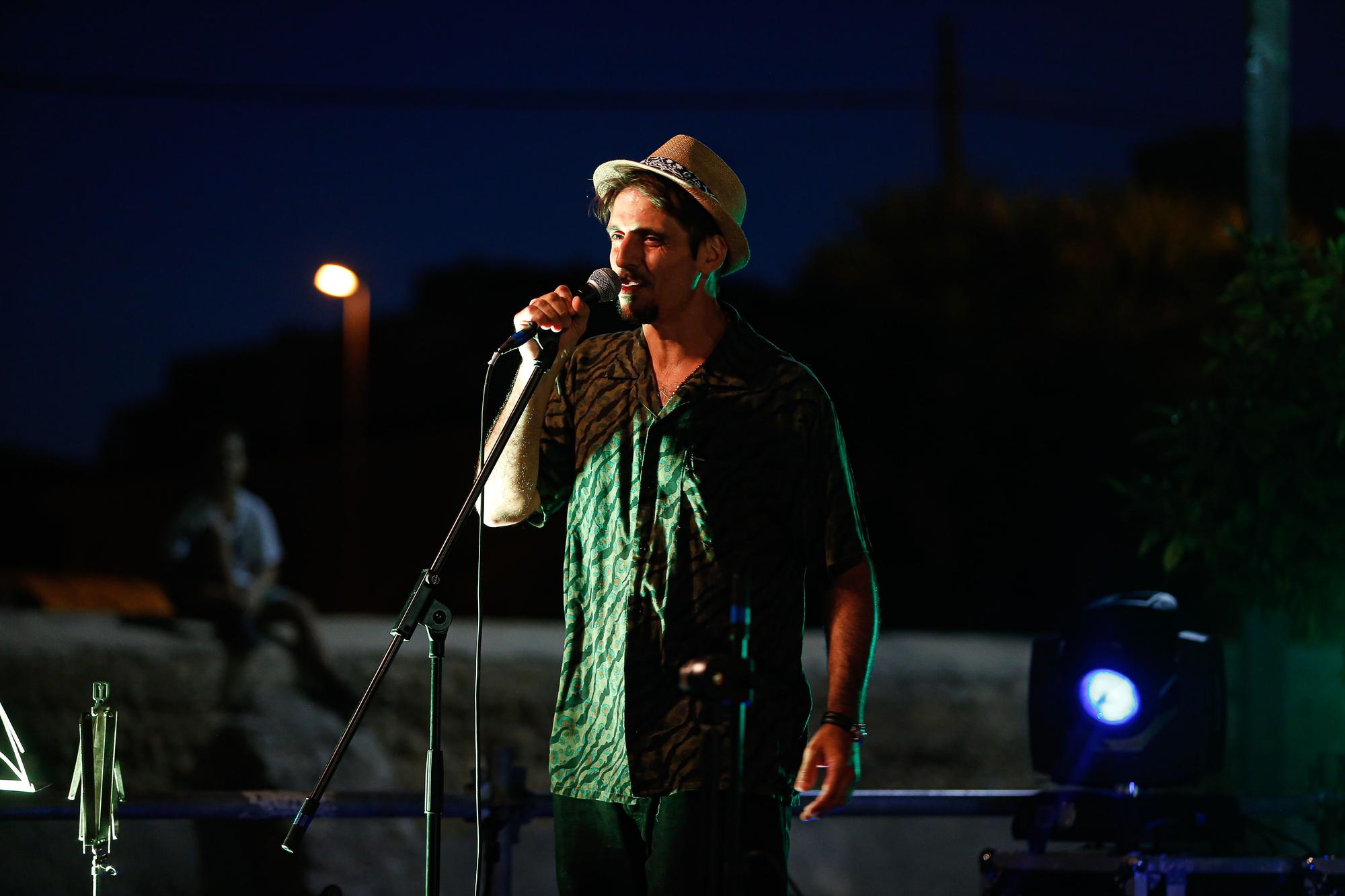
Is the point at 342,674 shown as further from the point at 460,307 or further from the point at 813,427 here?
the point at 460,307

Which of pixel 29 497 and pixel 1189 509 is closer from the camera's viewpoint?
Answer: pixel 1189 509

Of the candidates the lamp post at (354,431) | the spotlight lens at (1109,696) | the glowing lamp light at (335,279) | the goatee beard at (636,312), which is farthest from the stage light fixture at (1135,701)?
the lamp post at (354,431)

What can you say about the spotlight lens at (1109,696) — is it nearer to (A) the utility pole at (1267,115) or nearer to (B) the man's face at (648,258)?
(B) the man's face at (648,258)

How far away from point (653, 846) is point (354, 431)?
14260 millimetres

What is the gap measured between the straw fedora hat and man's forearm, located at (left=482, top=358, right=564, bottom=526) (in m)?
0.38

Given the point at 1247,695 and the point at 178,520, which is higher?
the point at 178,520

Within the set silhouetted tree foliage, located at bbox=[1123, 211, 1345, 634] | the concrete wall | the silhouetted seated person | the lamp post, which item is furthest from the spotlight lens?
the lamp post

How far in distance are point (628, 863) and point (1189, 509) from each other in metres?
2.40

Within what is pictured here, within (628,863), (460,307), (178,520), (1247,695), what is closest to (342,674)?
(178,520)

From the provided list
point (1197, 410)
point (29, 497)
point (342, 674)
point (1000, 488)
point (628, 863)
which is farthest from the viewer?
point (29, 497)

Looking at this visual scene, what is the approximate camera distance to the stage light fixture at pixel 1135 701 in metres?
3.31

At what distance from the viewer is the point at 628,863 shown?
2.16m

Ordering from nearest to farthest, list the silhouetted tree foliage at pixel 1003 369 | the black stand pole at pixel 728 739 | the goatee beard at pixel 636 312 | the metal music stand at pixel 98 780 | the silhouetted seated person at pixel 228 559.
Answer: the black stand pole at pixel 728 739 → the goatee beard at pixel 636 312 → the metal music stand at pixel 98 780 → the silhouetted seated person at pixel 228 559 → the silhouetted tree foliage at pixel 1003 369

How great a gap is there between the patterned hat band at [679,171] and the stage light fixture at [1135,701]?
1.65 m
